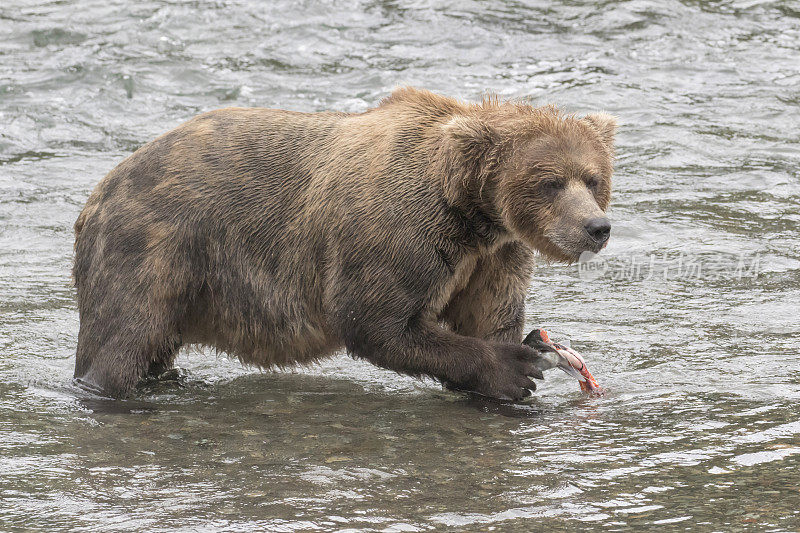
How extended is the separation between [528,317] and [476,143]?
2189 mm

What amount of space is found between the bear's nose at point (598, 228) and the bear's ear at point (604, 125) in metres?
0.64

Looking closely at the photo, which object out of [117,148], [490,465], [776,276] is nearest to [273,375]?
[490,465]

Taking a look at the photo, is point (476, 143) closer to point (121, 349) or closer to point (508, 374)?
point (508, 374)

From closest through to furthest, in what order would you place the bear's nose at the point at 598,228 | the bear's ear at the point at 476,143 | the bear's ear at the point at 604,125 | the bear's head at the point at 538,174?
the bear's nose at the point at 598,228, the bear's head at the point at 538,174, the bear's ear at the point at 476,143, the bear's ear at the point at 604,125

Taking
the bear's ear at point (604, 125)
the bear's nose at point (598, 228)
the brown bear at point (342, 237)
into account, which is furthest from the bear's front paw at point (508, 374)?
the bear's ear at point (604, 125)

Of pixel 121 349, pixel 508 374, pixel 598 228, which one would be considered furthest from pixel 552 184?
pixel 121 349

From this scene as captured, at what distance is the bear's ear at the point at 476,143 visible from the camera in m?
5.91

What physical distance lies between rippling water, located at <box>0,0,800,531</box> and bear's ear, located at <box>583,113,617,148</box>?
1.35m

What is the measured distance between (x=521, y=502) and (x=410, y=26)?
10.9m

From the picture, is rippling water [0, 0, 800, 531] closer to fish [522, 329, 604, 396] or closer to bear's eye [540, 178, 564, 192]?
fish [522, 329, 604, 396]

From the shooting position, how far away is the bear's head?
571 centimetres

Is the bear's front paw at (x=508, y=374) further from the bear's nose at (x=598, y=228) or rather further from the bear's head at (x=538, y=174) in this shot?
the bear's nose at (x=598, y=228)

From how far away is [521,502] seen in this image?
4812mm

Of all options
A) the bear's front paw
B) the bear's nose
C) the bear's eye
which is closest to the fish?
the bear's front paw
